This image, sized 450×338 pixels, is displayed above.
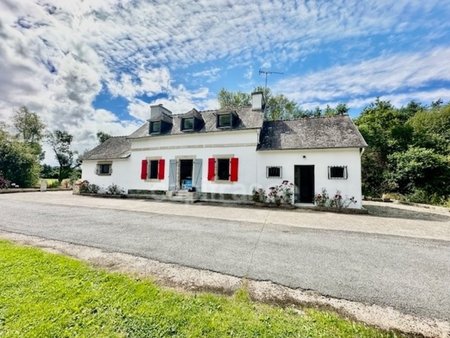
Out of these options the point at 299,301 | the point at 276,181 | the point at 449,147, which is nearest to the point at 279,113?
the point at 449,147

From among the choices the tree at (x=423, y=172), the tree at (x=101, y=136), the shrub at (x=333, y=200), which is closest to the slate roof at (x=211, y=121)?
the shrub at (x=333, y=200)

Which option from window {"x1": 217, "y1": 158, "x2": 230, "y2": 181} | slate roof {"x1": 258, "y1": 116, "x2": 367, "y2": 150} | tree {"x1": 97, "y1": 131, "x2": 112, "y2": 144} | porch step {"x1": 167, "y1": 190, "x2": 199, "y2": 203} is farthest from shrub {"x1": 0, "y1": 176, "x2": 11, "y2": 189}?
slate roof {"x1": 258, "y1": 116, "x2": 367, "y2": 150}

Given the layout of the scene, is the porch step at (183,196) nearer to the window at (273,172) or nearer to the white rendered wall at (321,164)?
the white rendered wall at (321,164)

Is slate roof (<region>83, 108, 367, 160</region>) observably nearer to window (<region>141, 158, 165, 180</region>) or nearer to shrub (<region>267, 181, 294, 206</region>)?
window (<region>141, 158, 165, 180</region>)

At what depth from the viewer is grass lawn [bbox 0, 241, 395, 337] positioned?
2217 millimetres

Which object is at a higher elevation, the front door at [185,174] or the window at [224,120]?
the window at [224,120]

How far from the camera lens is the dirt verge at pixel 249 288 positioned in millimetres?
2461

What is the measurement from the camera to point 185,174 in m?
15.7

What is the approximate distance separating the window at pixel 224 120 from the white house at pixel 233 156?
19mm

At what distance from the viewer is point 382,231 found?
6766mm

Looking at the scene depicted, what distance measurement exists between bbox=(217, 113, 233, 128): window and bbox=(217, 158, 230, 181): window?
2.25 m

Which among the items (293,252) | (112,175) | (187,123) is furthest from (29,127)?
(293,252)

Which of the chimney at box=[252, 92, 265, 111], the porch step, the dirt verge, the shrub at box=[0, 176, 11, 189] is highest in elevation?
the chimney at box=[252, 92, 265, 111]

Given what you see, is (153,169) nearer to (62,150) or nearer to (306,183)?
(306,183)
